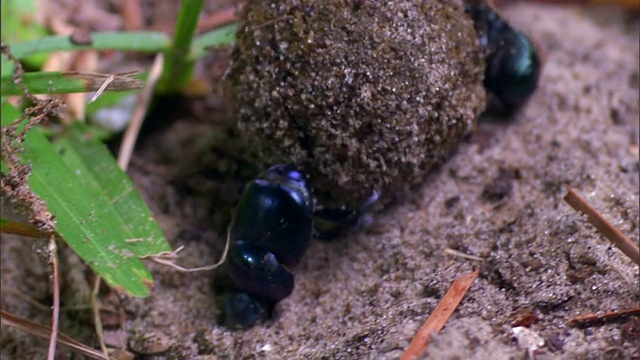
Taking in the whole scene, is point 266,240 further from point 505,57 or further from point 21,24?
point 21,24

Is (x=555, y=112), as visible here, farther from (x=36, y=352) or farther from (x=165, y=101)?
(x=36, y=352)

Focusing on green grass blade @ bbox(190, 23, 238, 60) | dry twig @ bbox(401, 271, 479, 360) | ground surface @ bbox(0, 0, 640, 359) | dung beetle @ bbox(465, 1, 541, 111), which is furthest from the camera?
green grass blade @ bbox(190, 23, 238, 60)

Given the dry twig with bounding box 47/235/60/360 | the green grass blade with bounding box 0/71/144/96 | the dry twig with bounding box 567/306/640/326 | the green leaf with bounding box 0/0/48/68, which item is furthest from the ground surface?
the green leaf with bounding box 0/0/48/68

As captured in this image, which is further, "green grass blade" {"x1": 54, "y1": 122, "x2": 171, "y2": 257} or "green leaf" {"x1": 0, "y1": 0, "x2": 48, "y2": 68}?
"green leaf" {"x1": 0, "y1": 0, "x2": 48, "y2": 68}

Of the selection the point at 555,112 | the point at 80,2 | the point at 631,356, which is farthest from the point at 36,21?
the point at 631,356

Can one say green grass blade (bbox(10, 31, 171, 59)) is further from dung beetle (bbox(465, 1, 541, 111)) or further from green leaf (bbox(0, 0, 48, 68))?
dung beetle (bbox(465, 1, 541, 111))

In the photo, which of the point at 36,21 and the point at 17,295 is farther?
the point at 36,21

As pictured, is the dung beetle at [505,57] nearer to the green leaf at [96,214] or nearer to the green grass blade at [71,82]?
the green grass blade at [71,82]
